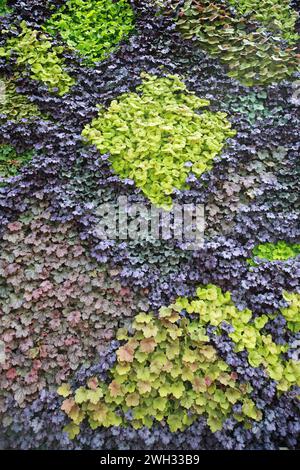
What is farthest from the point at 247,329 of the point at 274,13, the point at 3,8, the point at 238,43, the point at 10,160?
the point at 3,8

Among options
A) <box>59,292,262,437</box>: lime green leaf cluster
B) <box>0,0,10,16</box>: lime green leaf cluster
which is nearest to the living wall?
<box>59,292,262,437</box>: lime green leaf cluster

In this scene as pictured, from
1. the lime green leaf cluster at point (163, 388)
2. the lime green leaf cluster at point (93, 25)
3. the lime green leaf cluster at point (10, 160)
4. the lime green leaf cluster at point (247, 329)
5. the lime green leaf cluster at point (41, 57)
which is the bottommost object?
the lime green leaf cluster at point (163, 388)

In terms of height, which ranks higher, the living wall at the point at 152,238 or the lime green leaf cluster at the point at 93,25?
the lime green leaf cluster at the point at 93,25

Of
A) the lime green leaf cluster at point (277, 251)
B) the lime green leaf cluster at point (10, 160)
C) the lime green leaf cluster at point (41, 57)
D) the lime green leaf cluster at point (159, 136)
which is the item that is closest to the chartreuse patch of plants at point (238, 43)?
the lime green leaf cluster at point (159, 136)

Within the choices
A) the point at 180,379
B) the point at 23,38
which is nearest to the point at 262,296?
the point at 180,379

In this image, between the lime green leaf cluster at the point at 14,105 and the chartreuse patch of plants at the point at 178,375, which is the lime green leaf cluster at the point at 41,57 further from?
the chartreuse patch of plants at the point at 178,375

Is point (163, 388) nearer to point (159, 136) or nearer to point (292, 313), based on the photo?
point (292, 313)
